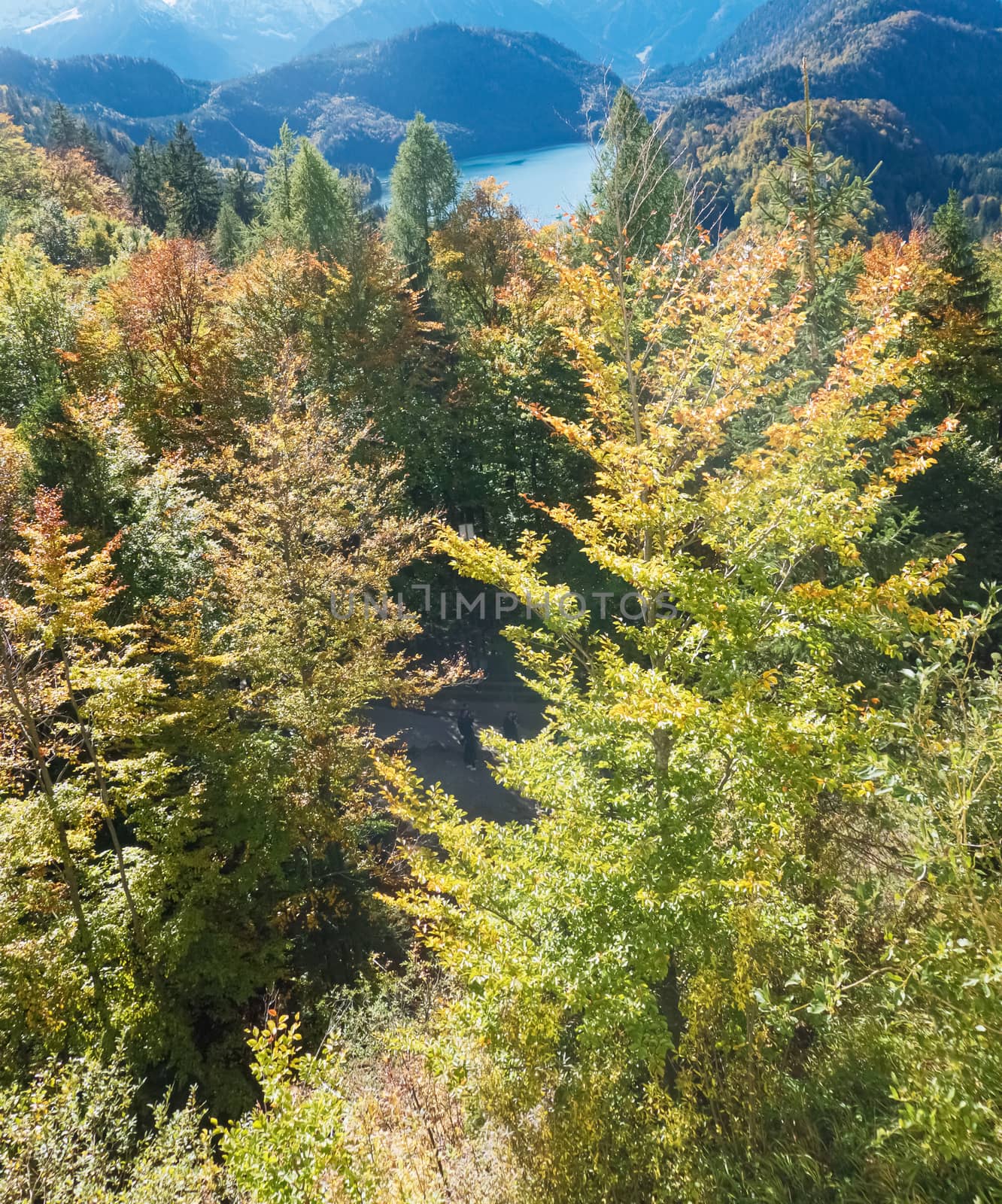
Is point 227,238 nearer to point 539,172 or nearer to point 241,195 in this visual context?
point 241,195

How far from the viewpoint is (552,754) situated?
267 inches

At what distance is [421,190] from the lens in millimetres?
29688

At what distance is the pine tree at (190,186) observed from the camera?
40.1 meters

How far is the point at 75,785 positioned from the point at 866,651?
1192 cm

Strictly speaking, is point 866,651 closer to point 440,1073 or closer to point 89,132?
point 440,1073

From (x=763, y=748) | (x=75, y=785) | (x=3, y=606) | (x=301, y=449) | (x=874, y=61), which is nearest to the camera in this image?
(x=763, y=748)

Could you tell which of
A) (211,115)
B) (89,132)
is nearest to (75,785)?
(89,132)

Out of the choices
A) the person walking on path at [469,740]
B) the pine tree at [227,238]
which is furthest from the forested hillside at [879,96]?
the person walking on path at [469,740]

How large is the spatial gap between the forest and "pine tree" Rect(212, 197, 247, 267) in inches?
654

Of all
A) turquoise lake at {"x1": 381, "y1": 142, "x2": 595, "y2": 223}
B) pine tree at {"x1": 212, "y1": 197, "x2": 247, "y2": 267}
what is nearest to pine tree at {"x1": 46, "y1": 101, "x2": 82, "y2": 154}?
turquoise lake at {"x1": 381, "y1": 142, "x2": 595, "y2": 223}

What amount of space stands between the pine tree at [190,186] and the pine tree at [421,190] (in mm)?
16677

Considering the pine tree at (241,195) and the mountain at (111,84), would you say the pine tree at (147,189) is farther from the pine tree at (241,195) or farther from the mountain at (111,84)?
the mountain at (111,84)

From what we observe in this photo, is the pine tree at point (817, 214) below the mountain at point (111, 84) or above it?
below

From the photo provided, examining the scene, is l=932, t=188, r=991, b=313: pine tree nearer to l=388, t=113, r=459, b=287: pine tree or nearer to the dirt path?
the dirt path
